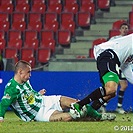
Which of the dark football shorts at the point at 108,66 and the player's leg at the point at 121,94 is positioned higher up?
the dark football shorts at the point at 108,66

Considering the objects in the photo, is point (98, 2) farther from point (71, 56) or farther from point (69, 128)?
point (69, 128)

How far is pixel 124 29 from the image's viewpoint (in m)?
12.7

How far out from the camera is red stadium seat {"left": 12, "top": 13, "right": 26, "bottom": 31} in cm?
1964

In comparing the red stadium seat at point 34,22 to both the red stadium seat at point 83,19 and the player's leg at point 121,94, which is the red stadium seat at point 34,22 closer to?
the red stadium seat at point 83,19

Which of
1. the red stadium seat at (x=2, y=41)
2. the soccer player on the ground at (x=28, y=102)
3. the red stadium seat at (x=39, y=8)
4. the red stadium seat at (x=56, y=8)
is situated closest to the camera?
the soccer player on the ground at (x=28, y=102)

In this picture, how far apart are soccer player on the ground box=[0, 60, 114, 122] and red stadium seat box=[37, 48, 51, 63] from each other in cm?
836

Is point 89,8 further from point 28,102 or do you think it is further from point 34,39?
point 28,102

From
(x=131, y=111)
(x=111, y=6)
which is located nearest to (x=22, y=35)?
(x=111, y=6)

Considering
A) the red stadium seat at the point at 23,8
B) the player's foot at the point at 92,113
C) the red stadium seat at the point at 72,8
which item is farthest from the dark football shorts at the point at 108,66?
the red stadium seat at the point at 23,8

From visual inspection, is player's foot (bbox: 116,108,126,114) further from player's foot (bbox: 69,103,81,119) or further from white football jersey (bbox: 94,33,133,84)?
player's foot (bbox: 69,103,81,119)

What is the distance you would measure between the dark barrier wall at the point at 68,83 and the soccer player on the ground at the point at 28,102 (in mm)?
3712

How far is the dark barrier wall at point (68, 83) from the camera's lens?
13.6 metres

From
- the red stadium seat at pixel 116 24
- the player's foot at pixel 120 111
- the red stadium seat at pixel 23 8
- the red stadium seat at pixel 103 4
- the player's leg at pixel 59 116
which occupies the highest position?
the red stadium seat at pixel 103 4

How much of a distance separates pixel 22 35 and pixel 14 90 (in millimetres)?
9914
